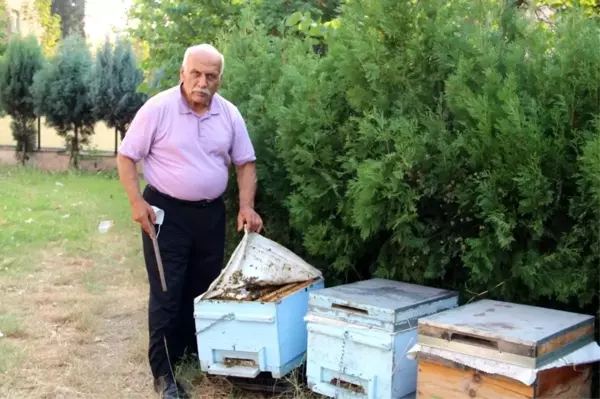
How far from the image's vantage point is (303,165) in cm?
402

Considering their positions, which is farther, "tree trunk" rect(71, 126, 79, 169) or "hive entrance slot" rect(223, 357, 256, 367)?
"tree trunk" rect(71, 126, 79, 169)

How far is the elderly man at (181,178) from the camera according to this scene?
3.83 meters

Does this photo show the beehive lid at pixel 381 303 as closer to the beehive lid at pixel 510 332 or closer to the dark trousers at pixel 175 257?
the beehive lid at pixel 510 332

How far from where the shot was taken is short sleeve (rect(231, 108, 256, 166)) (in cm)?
414

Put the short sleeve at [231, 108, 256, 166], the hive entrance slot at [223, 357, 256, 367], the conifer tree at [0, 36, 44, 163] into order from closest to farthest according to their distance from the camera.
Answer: the hive entrance slot at [223, 357, 256, 367] < the short sleeve at [231, 108, 256, 166] < the conifer tree at [0, 36, 44, 163]

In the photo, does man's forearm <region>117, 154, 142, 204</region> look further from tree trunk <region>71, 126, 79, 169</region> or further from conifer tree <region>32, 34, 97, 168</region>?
tree trunk <region>71, 126, 79, 169</region>

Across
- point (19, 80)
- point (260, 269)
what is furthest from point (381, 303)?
point (19, 80)

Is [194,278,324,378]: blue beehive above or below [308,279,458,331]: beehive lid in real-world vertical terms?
below

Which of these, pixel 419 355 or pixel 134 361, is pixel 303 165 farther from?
pixel 134 361

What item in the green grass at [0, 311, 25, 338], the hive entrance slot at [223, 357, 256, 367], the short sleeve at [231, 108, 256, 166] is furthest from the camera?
the green grass at [0, 311, 25, 338]

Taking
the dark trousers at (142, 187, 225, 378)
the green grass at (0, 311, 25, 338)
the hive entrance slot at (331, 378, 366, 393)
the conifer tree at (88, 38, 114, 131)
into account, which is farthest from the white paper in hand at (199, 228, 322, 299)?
the conifer tree at (88, 38, 114, 131)

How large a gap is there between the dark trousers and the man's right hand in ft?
0.34

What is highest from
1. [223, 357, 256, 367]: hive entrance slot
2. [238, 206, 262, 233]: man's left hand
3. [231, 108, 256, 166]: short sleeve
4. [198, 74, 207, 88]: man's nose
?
[198, 74, 207, 88]: man's nose

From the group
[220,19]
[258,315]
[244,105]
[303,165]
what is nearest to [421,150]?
[303,165]
